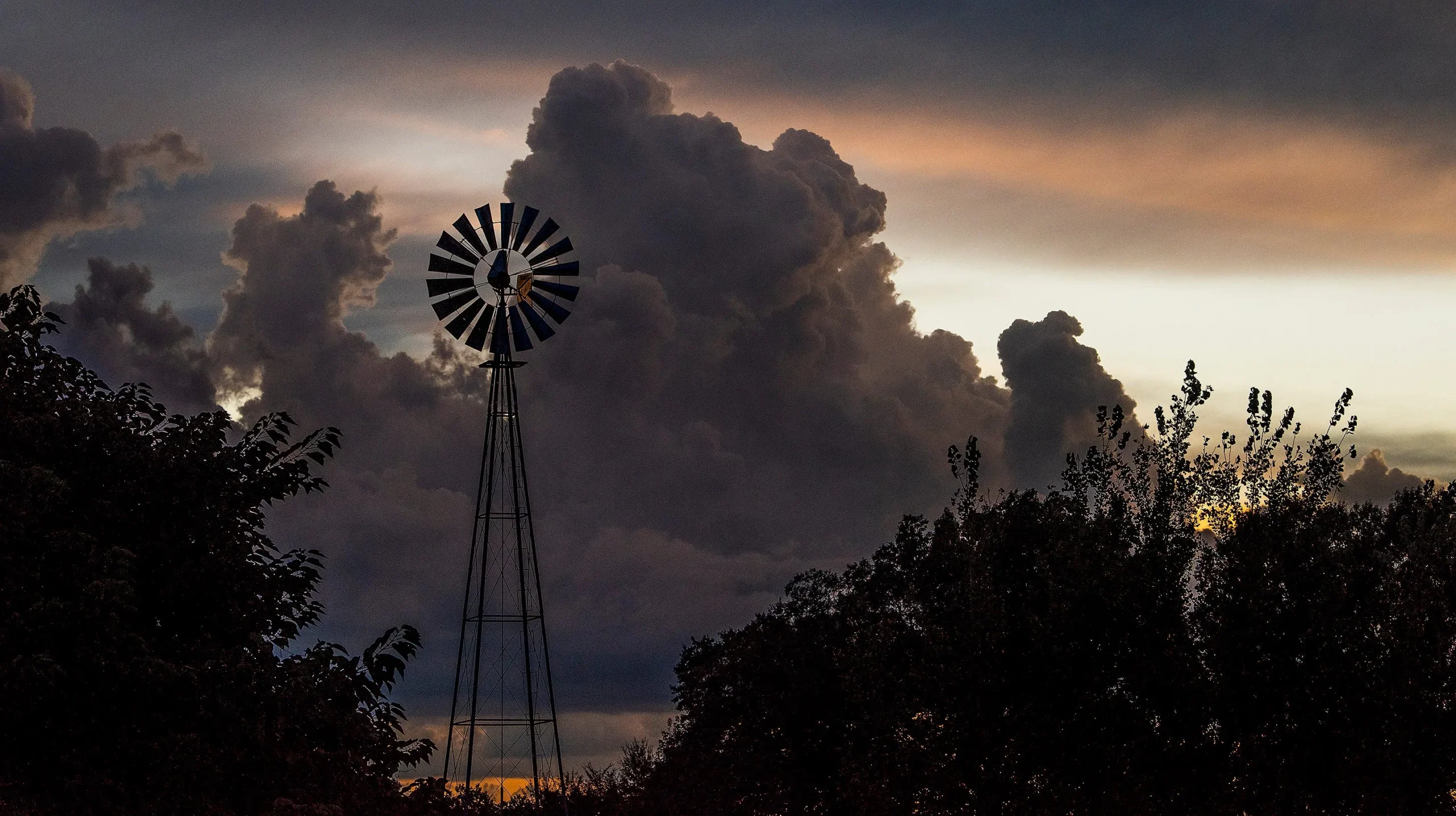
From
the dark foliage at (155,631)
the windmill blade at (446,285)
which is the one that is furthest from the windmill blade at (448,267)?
the dark foliage at (155,631)

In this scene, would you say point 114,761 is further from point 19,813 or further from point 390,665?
point 390,665

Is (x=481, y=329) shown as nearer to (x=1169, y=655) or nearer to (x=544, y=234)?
(x=544, y=234)

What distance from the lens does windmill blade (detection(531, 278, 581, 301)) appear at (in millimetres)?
43875

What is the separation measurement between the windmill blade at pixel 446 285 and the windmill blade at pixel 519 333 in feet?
5.19

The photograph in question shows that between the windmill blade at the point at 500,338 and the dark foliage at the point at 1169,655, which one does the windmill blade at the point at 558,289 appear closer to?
the windmill blade at the point at 500,338

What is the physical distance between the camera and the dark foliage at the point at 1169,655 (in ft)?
122

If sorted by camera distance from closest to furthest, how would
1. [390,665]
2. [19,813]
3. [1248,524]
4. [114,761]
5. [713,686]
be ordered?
[19,813]
[114,761]
[390,665]
[1248,524]
[713,686]

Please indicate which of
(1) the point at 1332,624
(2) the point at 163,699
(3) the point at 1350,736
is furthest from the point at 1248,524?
(2) the point at 163,699

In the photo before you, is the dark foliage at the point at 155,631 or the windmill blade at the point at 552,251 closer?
the dark foliage at the point at 155,631

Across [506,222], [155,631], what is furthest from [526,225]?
[155,631]

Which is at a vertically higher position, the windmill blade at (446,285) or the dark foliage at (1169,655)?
the windmill blade at (446,285)

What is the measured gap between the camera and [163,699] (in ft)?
84.9

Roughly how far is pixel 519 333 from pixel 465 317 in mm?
1828

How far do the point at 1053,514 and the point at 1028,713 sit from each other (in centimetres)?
673
